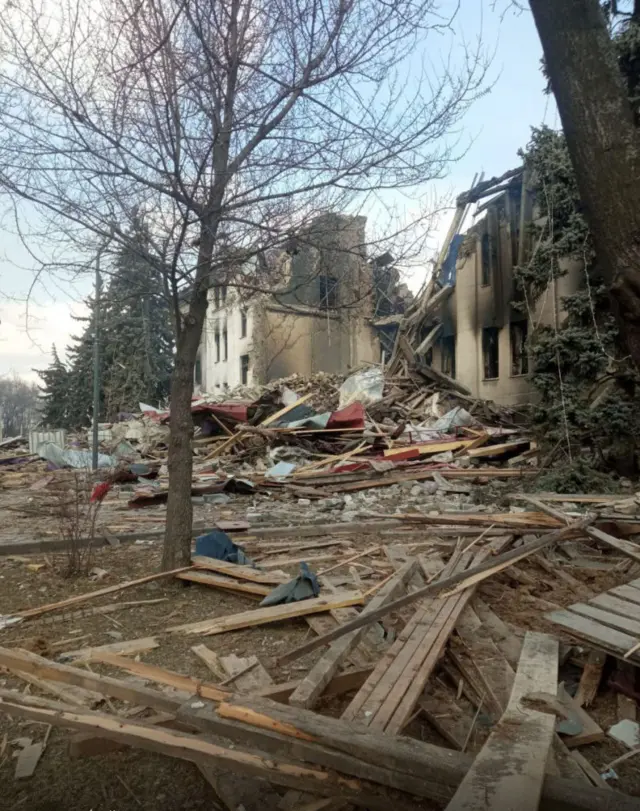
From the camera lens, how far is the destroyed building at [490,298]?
2019 cm

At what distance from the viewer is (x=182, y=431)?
18.8 ft

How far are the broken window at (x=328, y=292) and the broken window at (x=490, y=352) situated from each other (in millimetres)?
17170

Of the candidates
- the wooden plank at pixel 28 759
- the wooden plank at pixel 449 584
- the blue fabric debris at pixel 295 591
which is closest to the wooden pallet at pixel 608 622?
the wooden plank at pixel 449 584

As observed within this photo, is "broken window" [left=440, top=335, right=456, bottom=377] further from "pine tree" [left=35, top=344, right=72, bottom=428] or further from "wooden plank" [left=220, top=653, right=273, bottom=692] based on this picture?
"pine tree" [left=35, top=344, right=72, bottom=428]

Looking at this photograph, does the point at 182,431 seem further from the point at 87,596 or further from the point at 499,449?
the point at 499,449

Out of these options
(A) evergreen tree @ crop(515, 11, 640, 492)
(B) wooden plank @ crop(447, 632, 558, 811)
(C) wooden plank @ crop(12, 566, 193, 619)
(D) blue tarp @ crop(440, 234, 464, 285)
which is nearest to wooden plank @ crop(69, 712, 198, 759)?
(B) wooden plank @ crop(447, 632, 558, 811)

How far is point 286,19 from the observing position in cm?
496

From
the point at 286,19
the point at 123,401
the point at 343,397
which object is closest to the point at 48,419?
the point at 123,401

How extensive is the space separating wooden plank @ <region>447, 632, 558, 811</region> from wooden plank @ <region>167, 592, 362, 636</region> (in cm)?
182

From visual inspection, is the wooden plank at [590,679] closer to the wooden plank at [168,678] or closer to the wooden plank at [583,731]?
the wooden plank at [583,731]

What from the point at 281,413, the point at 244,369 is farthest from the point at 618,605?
the point at 244,369

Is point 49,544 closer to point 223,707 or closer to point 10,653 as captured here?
point 10,653

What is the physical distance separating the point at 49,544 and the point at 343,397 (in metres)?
14.8

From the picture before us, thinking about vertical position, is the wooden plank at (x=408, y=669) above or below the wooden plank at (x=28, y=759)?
above
